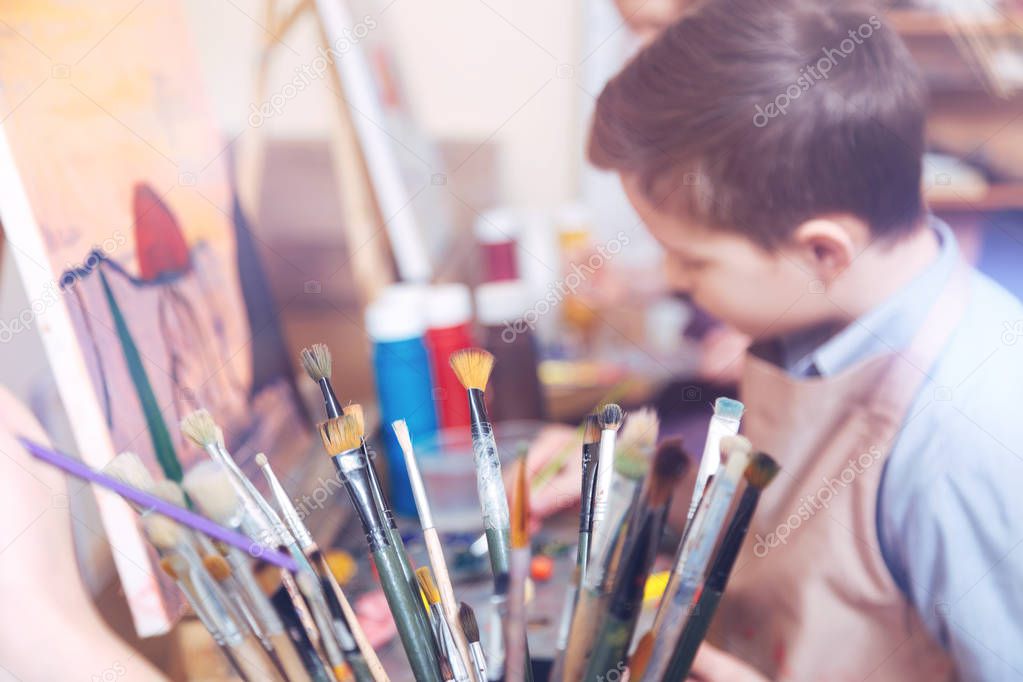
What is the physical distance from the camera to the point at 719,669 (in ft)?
1.58

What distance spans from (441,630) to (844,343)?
35 centimetres

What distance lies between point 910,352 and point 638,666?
11.7 inches

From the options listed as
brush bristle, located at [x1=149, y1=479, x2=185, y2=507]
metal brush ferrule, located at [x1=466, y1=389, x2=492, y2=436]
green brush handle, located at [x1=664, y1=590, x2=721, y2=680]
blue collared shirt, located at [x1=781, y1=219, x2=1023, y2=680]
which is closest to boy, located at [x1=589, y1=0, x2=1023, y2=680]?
blue collared shirt, located at [x1=781, y1=219, x2=1023, y2=680]

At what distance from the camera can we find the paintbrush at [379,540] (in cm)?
36

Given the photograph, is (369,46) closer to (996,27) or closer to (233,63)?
(233,63)

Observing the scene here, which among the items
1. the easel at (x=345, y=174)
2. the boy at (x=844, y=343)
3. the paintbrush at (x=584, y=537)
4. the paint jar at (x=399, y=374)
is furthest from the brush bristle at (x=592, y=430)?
the easel at (x=345, y=174)

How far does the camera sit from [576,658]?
14.1 inches

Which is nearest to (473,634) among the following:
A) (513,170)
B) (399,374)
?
(399,374)

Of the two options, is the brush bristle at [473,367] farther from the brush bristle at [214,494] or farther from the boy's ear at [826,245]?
the boy's ear at [826,245]

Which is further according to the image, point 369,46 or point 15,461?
point 369,46

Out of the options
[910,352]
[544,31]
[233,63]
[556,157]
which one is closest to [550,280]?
[556,157]

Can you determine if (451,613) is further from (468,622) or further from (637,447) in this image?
(637,447)

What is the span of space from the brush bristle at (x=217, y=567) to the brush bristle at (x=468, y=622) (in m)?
0.11

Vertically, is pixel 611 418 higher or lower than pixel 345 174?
lower
